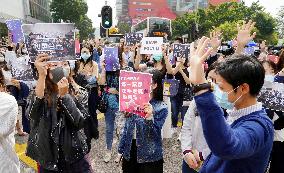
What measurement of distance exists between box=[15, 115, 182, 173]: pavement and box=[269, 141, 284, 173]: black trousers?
4.90 feet

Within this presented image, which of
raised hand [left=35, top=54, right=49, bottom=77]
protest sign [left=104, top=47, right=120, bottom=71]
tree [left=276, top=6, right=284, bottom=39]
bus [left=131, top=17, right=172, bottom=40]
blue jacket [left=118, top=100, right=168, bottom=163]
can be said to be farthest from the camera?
tree [left=276, top=6, right=284, bottom=39]

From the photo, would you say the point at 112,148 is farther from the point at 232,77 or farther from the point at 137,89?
the point at 232,77

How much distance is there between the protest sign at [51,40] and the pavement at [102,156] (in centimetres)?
234

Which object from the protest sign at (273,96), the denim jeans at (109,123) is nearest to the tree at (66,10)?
the denim jeans at (109,123)

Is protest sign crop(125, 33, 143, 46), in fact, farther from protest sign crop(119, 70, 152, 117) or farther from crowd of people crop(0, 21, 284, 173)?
protest sign crop(119, 70, 152, 117)

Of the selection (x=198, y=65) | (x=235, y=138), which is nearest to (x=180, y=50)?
(x=198, y=65)

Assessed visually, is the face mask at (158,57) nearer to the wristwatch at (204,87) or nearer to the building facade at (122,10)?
the wristwatch at (204,87)

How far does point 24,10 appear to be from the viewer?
5428 centimetres

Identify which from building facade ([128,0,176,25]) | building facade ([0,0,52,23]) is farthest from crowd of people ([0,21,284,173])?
building facade ([128,0,176,25])

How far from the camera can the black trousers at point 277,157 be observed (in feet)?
11.6

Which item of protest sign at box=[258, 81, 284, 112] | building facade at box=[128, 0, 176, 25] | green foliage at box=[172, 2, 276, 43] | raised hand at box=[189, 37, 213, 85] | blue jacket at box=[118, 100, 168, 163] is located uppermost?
building facade at box=[128, 0, 176, 25]

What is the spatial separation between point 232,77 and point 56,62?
1744mm

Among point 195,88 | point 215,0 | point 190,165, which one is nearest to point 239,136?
point 195,88

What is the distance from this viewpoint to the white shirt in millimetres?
2473
